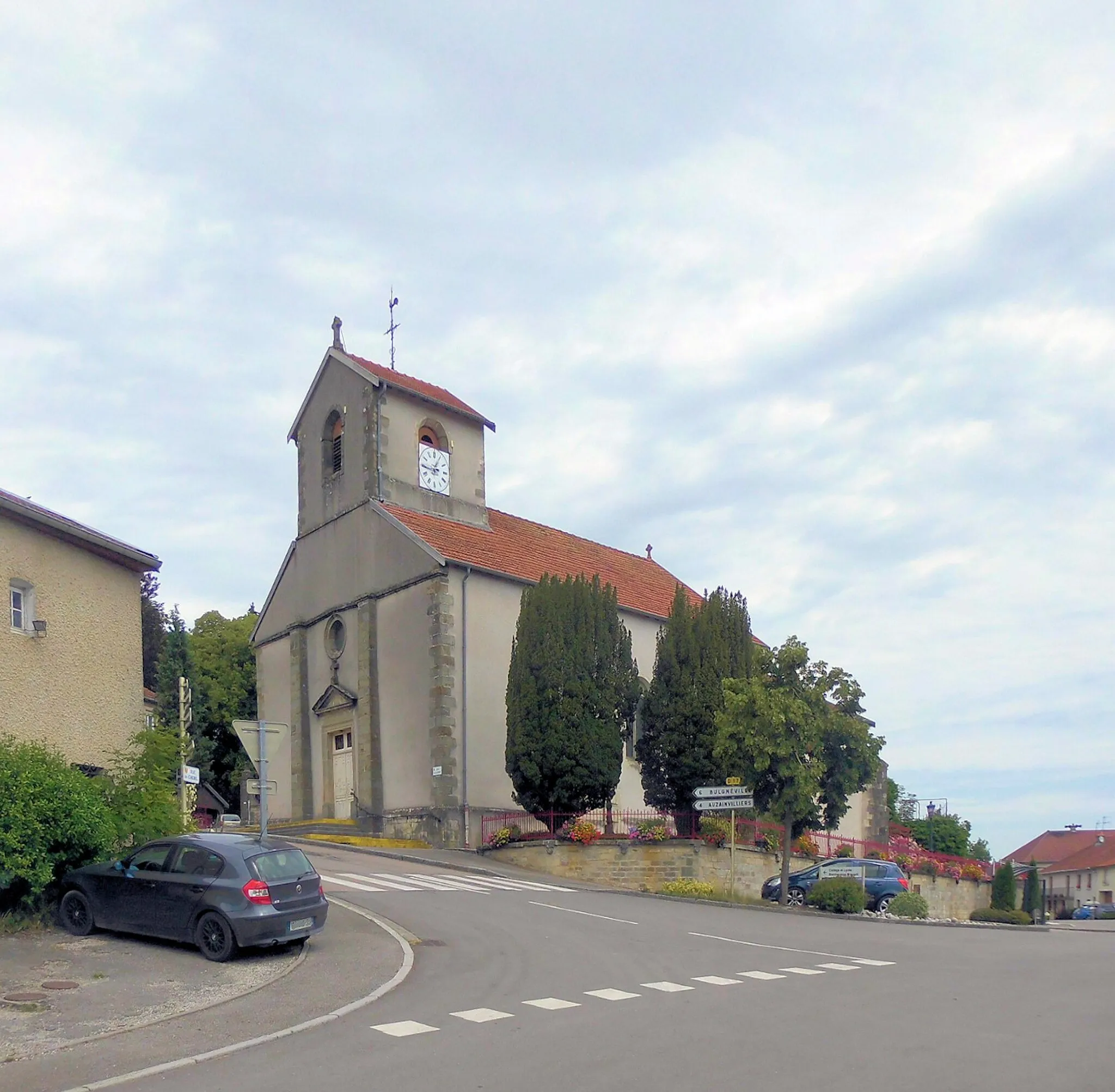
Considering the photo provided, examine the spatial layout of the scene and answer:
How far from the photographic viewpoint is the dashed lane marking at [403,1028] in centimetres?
955

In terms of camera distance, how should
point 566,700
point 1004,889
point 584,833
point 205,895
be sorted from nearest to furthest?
point 205,895 < point 584,833 < point 566,700 < point 1004,889

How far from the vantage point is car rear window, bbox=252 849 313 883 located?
1352cm

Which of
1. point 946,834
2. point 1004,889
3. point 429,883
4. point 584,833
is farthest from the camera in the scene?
point 946,834

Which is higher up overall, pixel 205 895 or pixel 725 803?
pixel 205 895

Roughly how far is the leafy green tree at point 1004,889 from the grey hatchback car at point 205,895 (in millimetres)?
31030

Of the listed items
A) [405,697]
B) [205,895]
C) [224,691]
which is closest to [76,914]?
[205,895]

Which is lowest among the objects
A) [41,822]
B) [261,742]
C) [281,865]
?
[281,865]

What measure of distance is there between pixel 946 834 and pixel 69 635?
79.9m

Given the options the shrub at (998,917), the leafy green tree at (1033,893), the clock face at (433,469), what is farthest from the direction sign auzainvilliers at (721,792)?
the leafy green tree at (1033,893)

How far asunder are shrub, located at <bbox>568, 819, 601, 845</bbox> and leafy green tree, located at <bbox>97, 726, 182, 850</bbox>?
40.7 feet

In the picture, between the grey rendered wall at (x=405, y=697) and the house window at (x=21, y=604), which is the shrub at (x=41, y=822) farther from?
the grey rendered wall at (x=405, y=697)

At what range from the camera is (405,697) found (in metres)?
33.3

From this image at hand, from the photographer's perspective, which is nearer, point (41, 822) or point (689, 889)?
point (41, 822)

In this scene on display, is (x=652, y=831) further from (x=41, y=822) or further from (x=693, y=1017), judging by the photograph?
(x=693, y=1017)
